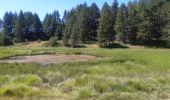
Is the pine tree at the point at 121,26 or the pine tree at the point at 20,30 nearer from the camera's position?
the pine tree at the point at 121,26

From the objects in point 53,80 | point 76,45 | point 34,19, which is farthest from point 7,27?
point 53,80

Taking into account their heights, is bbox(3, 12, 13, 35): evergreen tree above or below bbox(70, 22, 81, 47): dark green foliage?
above

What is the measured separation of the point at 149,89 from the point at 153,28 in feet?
319

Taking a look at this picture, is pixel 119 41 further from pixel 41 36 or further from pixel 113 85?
pixel 113 85

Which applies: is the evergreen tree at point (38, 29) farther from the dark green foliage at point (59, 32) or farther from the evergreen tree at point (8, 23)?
the dark green foliage at point (59, 32)

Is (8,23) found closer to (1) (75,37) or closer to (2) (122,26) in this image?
(1) (75,37)

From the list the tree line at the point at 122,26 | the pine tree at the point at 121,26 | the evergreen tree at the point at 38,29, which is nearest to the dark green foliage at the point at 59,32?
the tree line at the point at 122,26

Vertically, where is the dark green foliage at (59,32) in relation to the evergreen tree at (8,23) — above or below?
below

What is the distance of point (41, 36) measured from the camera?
164000mm

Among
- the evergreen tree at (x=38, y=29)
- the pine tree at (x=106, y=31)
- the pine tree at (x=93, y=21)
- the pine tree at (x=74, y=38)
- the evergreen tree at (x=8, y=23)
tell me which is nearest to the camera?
the pine tree at (x=106, y=31)

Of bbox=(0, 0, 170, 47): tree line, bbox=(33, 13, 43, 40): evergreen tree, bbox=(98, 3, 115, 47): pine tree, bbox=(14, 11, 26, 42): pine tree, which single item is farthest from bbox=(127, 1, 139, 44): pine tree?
bbox=(33, 13, 43, 40): evergreen tree

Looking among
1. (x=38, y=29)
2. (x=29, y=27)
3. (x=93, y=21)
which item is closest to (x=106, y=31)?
(x=93, y=21)

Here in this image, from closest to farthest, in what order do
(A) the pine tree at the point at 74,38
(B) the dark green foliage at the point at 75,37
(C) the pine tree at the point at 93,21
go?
1. (A) the pine tree at the point at 74,38
2. (B) the dark green foliage at the point at 75,37
3. (C) the pine tree at the point at 93,21

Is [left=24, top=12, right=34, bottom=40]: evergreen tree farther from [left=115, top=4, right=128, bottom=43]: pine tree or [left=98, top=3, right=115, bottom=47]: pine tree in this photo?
[left=115, top=4, right=128, bottom=43]: pine tree
